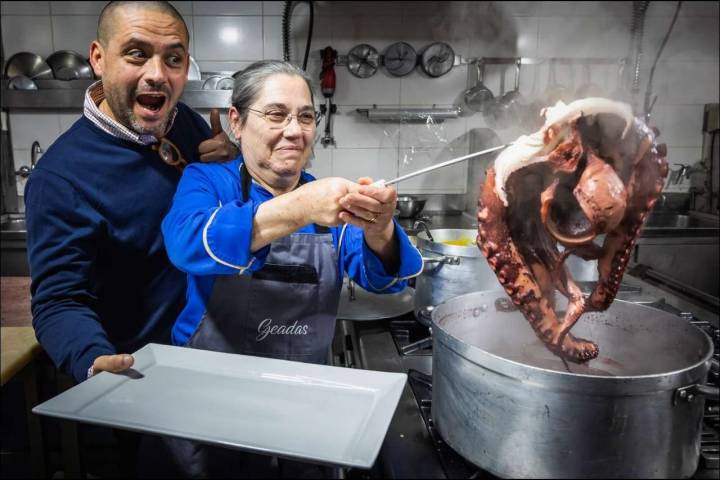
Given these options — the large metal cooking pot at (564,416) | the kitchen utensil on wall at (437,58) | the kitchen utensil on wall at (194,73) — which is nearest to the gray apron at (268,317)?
the large metal cooking pot at (564,416)

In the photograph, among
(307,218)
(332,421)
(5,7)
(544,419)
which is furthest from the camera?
(5,7)

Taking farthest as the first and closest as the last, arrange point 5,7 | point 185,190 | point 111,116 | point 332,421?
point 5,7 → point 111,116 → point 185,190 → point 332,421

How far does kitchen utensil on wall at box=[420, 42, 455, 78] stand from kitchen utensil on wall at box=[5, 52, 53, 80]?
2.70 m

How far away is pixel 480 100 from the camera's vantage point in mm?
3887

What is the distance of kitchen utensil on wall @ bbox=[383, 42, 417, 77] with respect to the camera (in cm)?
383

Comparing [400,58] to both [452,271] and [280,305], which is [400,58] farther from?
[280,305]

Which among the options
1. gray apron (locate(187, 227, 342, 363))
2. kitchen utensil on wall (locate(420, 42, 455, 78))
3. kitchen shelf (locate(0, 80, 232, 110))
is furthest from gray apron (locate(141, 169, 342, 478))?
→ kitchen utensil on wall (locate(420, 42, 455, 78))

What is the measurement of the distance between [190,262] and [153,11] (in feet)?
2.20

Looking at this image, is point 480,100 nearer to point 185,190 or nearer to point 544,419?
point 185,190

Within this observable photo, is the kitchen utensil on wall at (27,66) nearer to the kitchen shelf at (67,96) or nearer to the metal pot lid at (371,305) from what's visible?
the kitchen shelf at (67,96)

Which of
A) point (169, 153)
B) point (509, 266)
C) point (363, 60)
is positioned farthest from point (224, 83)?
point (509, 266)

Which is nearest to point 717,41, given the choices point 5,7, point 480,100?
point 480,100

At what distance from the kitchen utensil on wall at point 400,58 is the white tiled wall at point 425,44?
8cm

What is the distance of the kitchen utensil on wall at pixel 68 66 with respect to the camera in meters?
3.68
